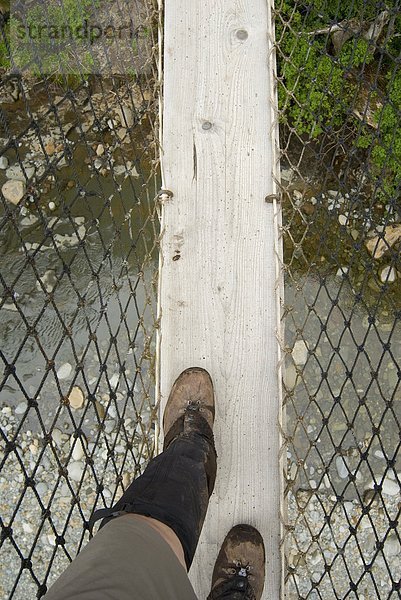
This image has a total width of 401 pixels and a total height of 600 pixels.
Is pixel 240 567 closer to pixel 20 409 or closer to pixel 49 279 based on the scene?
pixel 20 409

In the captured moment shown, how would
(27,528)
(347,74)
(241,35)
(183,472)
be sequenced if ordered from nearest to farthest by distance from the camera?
(183,472) < (241,35) < (347,74) < (27,528)

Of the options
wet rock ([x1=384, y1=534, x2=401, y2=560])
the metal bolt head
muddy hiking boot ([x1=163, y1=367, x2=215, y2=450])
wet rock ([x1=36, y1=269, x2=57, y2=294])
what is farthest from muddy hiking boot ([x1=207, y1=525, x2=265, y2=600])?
wet rock ([x1=36, y1=269, x2=57, y2=294])

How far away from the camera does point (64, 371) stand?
2.61m

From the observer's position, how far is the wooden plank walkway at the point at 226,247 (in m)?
1.53

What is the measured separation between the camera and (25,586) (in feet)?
7.72

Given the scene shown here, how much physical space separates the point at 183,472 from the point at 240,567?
0.30 m

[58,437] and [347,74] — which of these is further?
[58,437]

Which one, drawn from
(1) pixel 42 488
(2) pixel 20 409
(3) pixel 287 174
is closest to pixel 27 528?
(1) pixel 42 488

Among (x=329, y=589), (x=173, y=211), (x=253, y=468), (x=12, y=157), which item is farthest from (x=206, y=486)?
(x=12, y=157)

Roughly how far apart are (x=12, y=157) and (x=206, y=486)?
2034 mm

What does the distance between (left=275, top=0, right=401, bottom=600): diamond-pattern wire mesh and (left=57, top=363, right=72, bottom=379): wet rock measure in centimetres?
99

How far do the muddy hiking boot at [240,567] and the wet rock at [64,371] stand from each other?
4.37 feet

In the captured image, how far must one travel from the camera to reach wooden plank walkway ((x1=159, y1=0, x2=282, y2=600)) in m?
1.53

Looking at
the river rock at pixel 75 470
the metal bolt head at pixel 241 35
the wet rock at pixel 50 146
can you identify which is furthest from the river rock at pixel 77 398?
the metal bolt head at pixel 241 35
